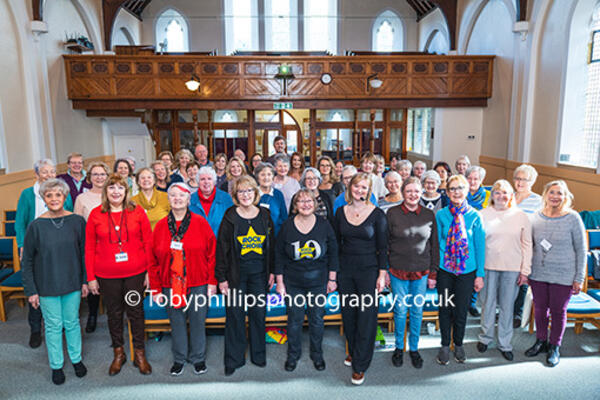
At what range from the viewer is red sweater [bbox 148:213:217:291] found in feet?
10.1

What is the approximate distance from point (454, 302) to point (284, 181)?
2211mm

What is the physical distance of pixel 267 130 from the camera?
1169cm

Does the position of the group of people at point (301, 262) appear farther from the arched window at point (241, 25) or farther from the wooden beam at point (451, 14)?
the arched window at point (241, 25)

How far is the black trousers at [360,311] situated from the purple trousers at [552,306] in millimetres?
1517

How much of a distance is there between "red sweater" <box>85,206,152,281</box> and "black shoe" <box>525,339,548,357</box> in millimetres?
3450

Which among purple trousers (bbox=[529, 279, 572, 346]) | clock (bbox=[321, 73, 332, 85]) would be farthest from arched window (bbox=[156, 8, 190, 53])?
purple trousers (bbox=[529, 279, 572, 346])

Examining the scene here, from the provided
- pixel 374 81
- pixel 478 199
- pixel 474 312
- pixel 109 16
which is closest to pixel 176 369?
pixel 474 312

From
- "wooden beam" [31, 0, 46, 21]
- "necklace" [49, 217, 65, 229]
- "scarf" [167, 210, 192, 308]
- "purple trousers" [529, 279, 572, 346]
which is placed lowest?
"purple trousers" [529, 279, 572, 346]

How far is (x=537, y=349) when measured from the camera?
11.6 feet

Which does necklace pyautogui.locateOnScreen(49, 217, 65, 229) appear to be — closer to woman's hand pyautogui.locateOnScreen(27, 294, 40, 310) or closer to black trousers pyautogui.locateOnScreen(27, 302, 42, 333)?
woman's hand pyautogui.locateOnScreen(27, 294, 40, 310)

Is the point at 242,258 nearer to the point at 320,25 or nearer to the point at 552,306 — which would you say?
the point at 552,306

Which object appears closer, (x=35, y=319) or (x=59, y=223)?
(x=59, y=223)

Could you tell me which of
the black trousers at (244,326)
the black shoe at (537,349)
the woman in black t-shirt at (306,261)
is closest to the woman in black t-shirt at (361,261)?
the woman in black t-shirt at (306,261)

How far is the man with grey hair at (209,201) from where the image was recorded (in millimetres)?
3674
